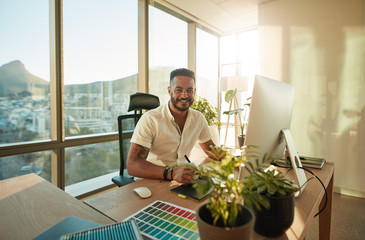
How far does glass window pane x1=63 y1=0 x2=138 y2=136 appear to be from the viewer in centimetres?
247

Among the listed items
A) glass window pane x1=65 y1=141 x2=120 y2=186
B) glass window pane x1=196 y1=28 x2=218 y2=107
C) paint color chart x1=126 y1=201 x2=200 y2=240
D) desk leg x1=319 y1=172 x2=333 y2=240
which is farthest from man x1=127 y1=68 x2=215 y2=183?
glass window pane x1=196 y1=28 x2=218 y2=107

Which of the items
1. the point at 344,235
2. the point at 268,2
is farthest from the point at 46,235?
the point at 268,2

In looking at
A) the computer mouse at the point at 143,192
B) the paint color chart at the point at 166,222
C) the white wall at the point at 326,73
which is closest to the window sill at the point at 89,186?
the computer mouse at the point at 143,192

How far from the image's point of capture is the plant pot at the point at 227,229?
455mm

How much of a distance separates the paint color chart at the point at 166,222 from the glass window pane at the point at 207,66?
3700 millimetres

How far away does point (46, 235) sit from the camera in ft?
2.15

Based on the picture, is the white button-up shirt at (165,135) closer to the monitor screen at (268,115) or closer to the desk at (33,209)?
the desk at (33,209)

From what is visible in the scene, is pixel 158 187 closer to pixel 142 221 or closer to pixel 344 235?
pixel 142 221

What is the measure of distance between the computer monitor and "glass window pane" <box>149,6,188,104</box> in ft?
8.61

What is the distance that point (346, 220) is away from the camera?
2.20 meters

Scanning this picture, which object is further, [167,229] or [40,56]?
[40,56]

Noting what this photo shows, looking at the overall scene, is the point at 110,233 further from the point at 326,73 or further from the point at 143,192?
the point at 326,73

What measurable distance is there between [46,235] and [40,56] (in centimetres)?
217

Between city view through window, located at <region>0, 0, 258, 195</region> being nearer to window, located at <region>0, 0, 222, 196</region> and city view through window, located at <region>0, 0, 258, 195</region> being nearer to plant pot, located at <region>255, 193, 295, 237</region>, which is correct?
window, located at <region>0, 0, 222, 196</region>
